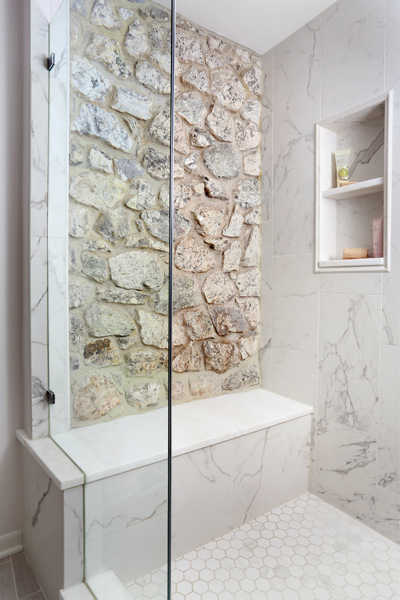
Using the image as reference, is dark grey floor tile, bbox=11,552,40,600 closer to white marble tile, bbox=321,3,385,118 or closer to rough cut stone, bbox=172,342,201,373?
rough cut stone, bbox=172,342,201,373

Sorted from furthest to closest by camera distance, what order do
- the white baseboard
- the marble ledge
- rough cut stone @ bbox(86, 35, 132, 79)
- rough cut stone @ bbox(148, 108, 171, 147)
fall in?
the white baseboard
the marble ledge
rough cut stone @ bbox(86, 35, 132, 79)
rough cut stone @ bbox(148, 108, 171, 147)

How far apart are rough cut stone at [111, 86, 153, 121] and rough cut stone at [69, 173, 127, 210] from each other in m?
0.17

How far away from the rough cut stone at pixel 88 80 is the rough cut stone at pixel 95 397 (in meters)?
0.77

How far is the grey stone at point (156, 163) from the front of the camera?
81cm

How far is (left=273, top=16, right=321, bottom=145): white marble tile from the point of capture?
6.07ft

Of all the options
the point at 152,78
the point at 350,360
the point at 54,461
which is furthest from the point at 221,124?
the point at 54,461

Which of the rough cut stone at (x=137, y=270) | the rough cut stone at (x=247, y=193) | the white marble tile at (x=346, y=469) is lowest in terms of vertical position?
the white marble tile at (x=346, y=469)

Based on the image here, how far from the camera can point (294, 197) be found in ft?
6.48

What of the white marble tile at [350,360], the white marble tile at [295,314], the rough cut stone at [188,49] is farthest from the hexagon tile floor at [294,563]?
the rough cut stone at [188,49]

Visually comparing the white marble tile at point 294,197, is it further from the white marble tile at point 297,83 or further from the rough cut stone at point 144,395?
the rough cut stone at point 144,395

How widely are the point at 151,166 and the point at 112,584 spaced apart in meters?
1.09

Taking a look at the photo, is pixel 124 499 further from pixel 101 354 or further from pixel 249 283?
pixel 249 283

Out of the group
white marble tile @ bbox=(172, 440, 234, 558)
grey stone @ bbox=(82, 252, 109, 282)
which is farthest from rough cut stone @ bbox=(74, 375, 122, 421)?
white marble tile @ bbox=(172, 440, 234, 558)

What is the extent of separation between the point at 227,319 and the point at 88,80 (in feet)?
4.38
